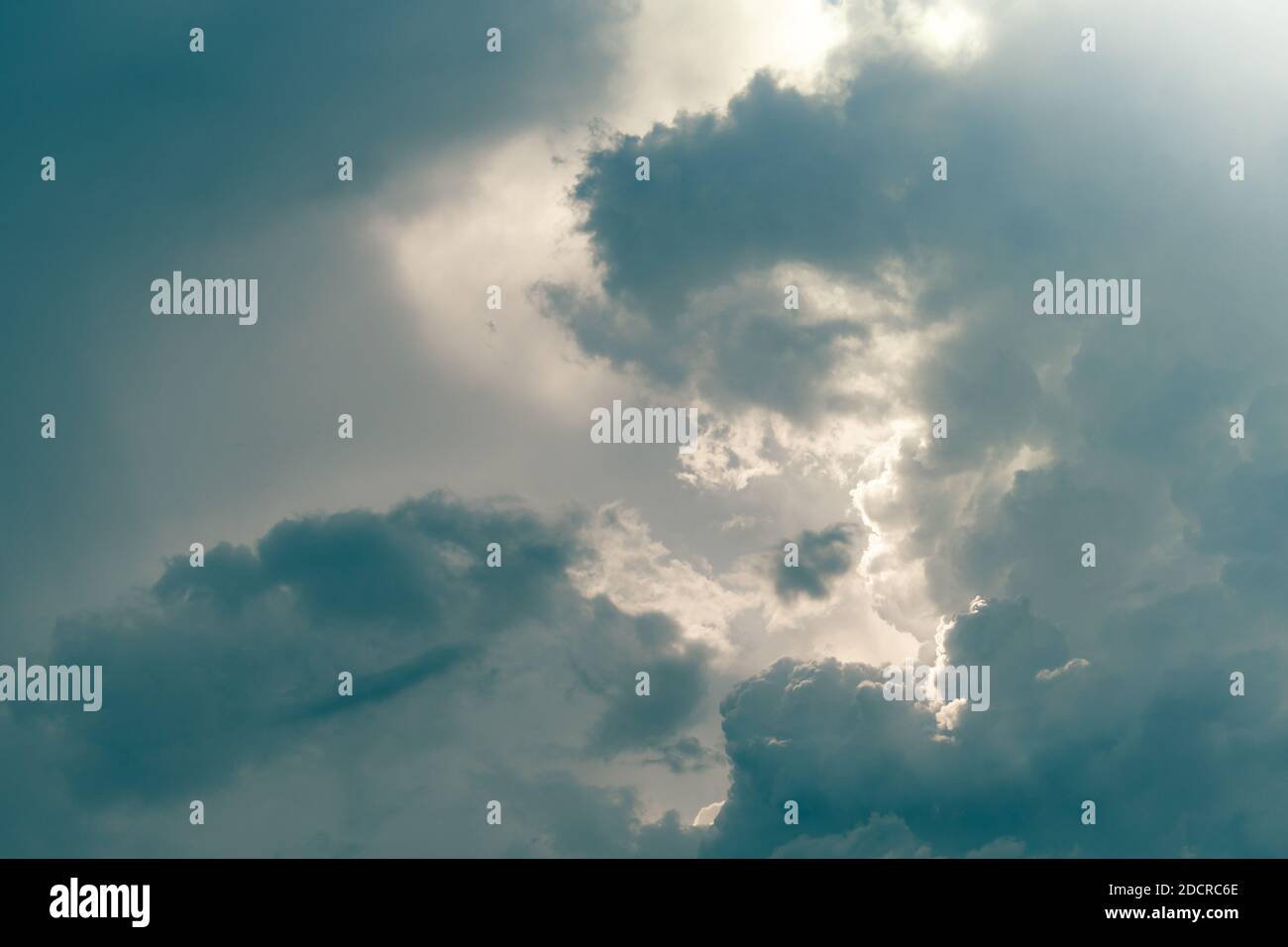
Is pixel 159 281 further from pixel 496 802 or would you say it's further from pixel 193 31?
pixel 496 802

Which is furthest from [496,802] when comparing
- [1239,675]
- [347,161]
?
[1239,675]

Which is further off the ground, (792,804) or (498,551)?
(498,551)

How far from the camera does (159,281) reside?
114 m
